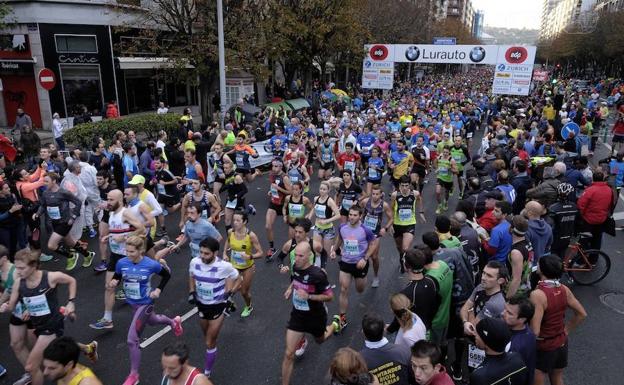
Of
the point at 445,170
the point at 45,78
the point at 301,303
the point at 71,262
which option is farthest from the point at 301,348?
the point at 45,78

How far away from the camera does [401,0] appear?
49.5 m

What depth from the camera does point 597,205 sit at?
7664 mm

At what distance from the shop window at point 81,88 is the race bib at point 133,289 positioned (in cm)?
2077

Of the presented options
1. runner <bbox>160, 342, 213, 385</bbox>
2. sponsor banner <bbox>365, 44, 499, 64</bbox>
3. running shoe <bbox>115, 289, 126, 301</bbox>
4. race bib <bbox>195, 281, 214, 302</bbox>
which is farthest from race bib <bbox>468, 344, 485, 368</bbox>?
sponsor banner <bbox>365, 44, 499, 64</bbox>

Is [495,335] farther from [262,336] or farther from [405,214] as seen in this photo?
[405,214]

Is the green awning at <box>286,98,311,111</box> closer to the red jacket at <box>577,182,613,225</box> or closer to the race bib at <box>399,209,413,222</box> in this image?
the race bib at <box>399,209,413,222</box>

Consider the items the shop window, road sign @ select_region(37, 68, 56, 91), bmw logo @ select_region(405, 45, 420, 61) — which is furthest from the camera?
bmw logo @ select_region(405, 45, 420, 61)

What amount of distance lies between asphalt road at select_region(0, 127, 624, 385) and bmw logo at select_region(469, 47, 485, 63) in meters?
19.7

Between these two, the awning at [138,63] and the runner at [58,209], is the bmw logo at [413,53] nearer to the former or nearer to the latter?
the awning at [138,63]

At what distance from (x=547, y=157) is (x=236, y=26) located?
46.4ft

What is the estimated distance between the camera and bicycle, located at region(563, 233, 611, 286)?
7.66 meters

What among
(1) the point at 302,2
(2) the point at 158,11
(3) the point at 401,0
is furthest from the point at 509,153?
(3) the point at 401,0

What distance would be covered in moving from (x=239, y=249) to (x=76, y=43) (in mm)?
20997

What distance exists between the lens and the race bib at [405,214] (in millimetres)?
7473
